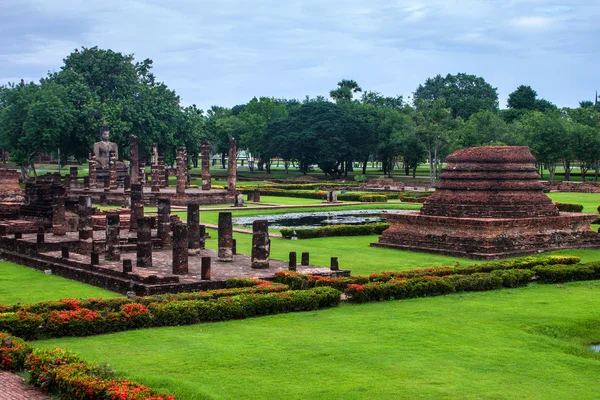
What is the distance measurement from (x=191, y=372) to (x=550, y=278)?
37.1ft

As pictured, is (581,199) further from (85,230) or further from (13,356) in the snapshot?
(13,356)

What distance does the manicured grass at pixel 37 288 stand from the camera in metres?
17.6

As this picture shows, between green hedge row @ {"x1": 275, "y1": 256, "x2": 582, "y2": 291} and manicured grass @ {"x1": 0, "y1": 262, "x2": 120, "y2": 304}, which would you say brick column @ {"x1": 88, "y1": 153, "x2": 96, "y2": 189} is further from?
green hedge row @ {"x1": 275, "y1": 256, "x2": 582, "y2": 291}

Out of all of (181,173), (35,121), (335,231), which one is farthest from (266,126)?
(335,231)

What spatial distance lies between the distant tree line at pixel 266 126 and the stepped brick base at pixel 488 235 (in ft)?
119

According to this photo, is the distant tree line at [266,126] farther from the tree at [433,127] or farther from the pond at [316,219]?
the pond at [316,219]

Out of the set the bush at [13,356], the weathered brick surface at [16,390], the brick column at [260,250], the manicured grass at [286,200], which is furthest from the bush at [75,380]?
the manicured grass at [286,200]

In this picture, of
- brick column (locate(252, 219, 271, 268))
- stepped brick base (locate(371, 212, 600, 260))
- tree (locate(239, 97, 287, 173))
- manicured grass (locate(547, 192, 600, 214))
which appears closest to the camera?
brick column (locate(252, 219, 271, 268))

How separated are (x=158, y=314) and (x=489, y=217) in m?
14.2

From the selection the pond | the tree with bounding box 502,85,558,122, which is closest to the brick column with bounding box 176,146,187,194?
the pond

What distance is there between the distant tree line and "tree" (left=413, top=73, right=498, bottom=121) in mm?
20053

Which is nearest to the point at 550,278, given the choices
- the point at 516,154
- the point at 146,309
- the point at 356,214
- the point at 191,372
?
the point at 516,154

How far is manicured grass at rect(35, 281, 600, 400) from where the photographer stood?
10.4 metres

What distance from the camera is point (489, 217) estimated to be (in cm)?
2575
